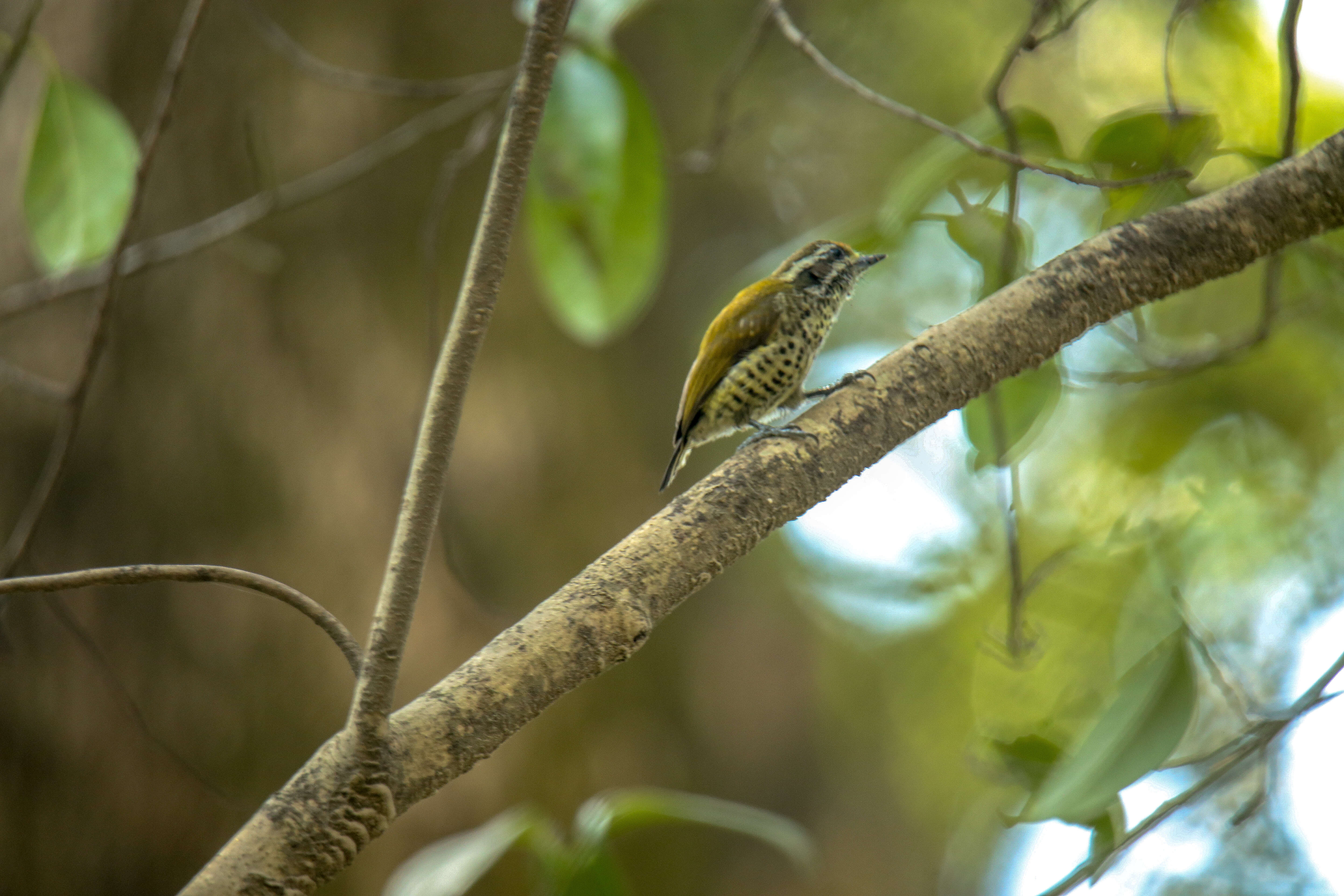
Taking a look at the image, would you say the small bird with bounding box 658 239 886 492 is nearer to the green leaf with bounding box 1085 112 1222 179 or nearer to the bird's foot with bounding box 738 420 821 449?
the green leaf with bounding box 1085 112 1222 179

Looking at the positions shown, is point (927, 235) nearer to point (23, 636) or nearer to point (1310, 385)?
point (1310, 385)

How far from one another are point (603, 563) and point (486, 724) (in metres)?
0.20

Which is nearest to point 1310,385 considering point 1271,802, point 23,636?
point 1271,802

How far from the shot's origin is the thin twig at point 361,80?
197cm

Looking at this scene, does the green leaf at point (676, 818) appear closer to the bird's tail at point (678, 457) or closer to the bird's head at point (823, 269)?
the bird's tail at point (678, 457)

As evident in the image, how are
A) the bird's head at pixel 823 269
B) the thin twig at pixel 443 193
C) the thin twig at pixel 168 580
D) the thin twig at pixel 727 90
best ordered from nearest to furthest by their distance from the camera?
the thin twig at pixel 168 580, the thin twig at pixel 443 193, the thin twig at pixel 727 90, the bird's head at pixel 823 269

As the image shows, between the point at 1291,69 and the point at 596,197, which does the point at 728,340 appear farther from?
the point at 1291,69

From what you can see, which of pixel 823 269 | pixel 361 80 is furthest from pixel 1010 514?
pixel 361 80

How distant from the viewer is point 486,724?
2.91 feet

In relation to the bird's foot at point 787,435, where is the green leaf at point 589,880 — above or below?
below

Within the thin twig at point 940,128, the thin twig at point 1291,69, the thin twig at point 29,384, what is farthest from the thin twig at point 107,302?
the thin twig at point 1291,69

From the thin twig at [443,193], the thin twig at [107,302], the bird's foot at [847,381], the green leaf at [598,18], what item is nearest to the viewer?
the bird's foot at [847,381]

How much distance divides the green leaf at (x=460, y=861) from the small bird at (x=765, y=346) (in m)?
0.96

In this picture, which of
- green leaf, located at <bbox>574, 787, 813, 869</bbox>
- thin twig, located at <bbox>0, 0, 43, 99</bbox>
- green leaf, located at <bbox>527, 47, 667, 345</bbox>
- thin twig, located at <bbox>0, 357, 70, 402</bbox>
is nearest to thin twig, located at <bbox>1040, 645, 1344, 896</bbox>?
green leaf, located at <bbox>574, 787, 813, 869</bbox>
